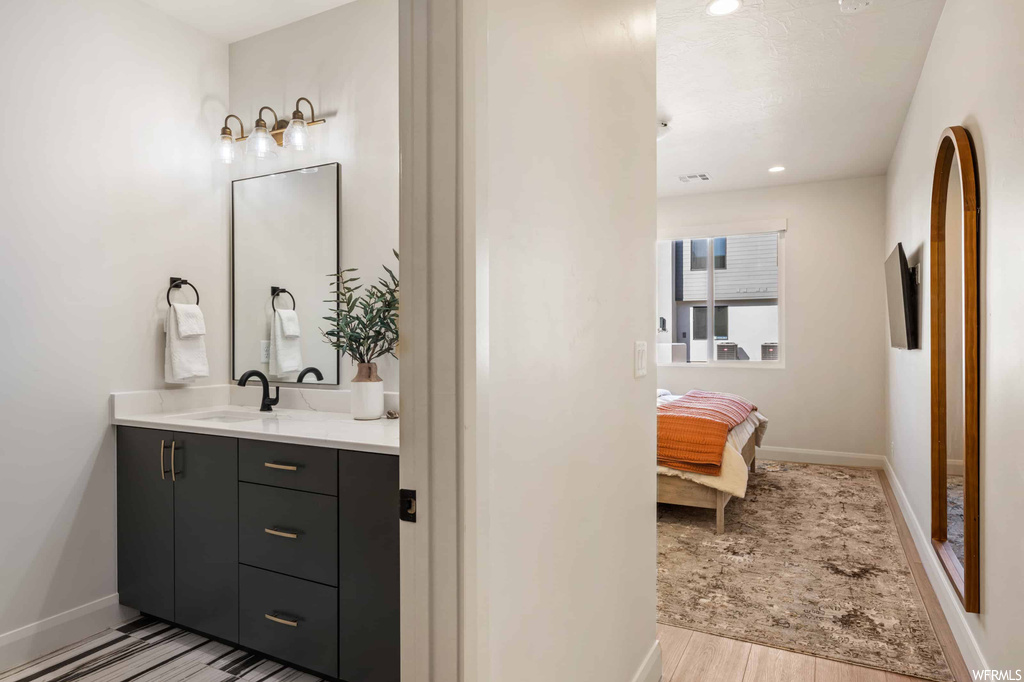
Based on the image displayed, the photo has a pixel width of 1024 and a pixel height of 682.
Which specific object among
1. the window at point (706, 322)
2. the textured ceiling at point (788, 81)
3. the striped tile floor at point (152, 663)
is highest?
the textured ceiling at point (788, 81)

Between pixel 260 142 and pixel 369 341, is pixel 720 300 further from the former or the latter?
pixel 260 142

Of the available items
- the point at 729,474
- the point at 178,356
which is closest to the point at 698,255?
the point at 729,474

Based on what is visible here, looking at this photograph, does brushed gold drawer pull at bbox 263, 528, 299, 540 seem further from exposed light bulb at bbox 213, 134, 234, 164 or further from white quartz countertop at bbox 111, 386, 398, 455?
exposed light bulb at bbox 213, 134, 234, 164

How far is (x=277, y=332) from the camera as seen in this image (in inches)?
114

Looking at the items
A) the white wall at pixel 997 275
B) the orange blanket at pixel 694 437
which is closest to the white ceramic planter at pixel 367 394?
the orange blanket at pixel 694 437

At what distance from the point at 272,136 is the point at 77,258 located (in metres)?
1.02

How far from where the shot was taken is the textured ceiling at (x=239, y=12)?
272cm

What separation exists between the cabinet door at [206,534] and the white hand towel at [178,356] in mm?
486

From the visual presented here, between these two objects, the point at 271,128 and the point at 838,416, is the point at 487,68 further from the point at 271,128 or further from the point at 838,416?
the point at 838,416

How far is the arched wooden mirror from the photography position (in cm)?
196

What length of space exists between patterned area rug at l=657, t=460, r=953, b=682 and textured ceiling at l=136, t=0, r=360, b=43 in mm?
3190

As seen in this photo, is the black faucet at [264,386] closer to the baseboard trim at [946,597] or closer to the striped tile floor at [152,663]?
the striped tile floor at [152,663]

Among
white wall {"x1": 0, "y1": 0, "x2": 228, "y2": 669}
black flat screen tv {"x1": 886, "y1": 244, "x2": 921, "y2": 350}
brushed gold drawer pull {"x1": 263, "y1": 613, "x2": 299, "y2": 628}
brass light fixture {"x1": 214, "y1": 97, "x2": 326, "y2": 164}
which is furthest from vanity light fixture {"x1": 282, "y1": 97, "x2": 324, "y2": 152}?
black flat screen tv {"x1": 886, "y1": 244, "x2": 921, "y2": 350}

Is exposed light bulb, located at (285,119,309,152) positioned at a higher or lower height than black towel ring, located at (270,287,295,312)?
higher
